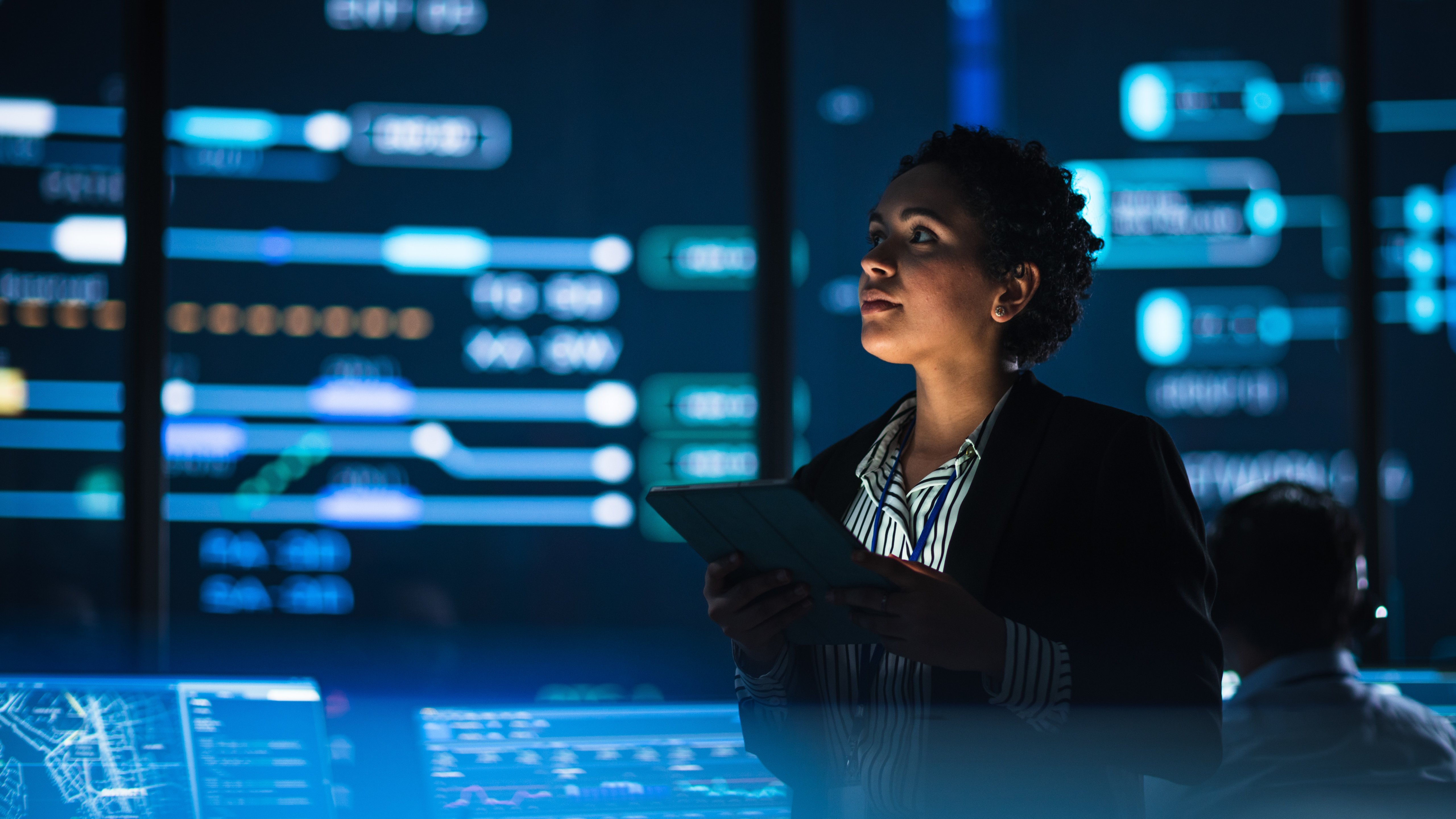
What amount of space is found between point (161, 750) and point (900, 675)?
2.49ft

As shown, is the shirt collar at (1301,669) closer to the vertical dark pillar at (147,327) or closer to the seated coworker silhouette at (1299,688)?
the seated coworker silhouette at (1299,688)

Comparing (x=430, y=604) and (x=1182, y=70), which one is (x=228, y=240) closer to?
(x=430, y=604)

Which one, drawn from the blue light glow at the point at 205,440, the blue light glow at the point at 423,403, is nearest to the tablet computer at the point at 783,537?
the blue light glow at the point at 423,403

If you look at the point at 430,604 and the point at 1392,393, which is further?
the point at 1392,393

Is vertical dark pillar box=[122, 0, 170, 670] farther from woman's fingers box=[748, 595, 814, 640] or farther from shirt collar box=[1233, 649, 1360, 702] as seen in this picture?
shirt collar box=[1233, 649, 1360, 702]

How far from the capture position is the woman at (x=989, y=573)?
0.92 metres

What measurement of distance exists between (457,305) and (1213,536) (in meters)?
2.22

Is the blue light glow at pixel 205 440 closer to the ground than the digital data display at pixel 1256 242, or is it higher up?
closer to the ground

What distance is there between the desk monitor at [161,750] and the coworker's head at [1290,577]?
1253 millimetres

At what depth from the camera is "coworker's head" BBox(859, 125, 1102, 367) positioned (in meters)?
1.12

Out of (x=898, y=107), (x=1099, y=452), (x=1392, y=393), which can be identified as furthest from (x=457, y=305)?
(x=1392, y=393)

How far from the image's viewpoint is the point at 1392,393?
133 inches

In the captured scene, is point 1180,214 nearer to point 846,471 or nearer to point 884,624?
point 846,471

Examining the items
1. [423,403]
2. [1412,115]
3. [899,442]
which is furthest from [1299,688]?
[1412,115]
